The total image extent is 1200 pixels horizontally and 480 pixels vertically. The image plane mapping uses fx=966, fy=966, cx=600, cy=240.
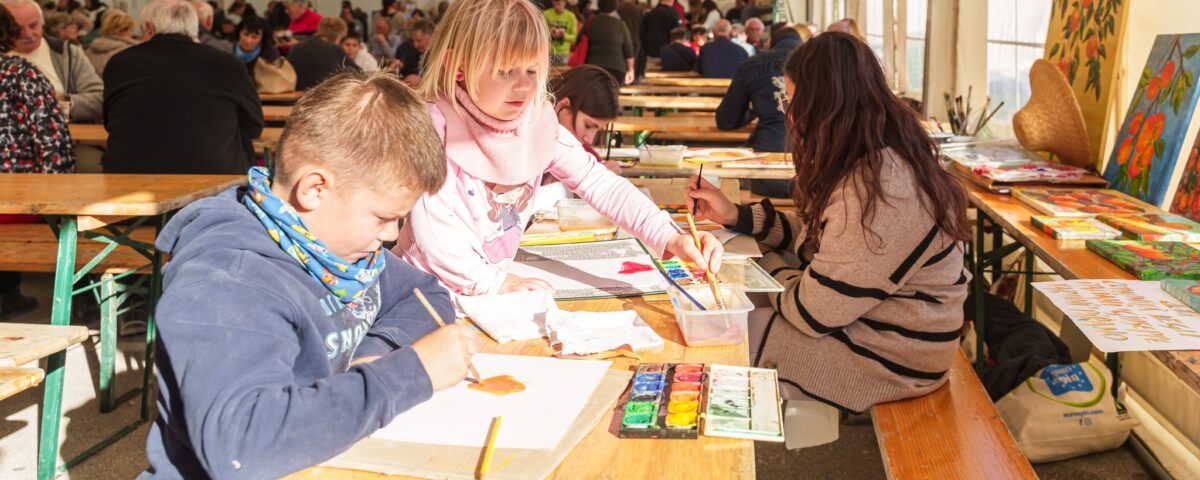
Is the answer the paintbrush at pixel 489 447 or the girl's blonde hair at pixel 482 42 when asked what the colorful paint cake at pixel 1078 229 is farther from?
the paintbrush at pixel 489 447

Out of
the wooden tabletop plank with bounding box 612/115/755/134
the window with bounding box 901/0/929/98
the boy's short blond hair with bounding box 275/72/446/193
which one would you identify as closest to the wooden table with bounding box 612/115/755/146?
the wooden tabletop plank with bounding box 612/115/755/134

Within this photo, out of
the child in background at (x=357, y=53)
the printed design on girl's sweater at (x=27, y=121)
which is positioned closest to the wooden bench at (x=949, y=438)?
the printed design on girl's sweater at (x=27, y=121)

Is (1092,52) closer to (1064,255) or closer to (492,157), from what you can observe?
(1064,255)

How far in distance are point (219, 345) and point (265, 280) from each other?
0.42ft

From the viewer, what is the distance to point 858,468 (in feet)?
10.0

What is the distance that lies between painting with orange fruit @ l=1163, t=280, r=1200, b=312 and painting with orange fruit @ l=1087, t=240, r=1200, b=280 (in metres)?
0.11

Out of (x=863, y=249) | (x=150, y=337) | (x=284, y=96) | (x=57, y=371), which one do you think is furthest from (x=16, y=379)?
(x=284, y=96)

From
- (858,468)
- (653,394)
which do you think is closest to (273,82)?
(858,468)

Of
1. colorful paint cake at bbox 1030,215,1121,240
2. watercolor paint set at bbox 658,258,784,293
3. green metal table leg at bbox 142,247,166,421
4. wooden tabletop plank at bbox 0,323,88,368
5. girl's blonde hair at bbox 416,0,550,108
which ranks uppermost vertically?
girl's blonde hair at bbox 416,0,550,108

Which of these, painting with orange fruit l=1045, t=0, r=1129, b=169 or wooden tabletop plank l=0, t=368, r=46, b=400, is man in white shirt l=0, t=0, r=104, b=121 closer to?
wooden tabletop plank l=0, t=368, r=46, b=400

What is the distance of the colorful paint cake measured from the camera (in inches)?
100

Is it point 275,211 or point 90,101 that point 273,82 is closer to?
point 90,101

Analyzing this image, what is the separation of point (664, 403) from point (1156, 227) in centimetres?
186

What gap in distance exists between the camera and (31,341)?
2.02 metres
